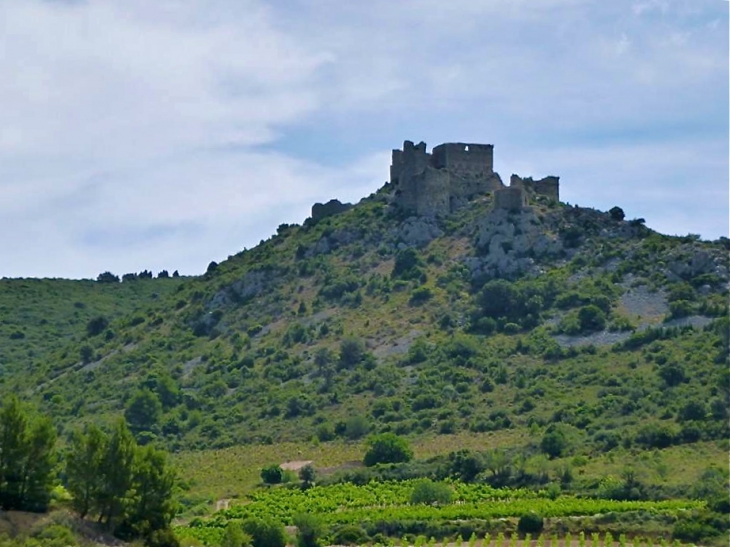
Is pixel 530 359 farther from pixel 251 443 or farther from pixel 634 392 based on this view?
pixel 251 443

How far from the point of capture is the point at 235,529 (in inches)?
2008

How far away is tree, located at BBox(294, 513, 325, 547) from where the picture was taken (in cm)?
5659

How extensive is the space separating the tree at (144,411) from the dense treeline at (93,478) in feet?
125

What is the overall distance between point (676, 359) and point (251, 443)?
2449 cm

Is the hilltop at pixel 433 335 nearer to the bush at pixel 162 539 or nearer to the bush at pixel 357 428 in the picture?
the bush at pixel 357 428

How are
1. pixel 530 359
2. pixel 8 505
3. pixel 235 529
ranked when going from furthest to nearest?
1. pixel 530 359
2. pixel 235 529
3. pixel 8 505

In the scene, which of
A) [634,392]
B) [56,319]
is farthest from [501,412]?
[56,319]

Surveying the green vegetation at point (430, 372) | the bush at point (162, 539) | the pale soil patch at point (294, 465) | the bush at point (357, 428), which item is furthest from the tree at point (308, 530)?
the bush at point (357, 428)

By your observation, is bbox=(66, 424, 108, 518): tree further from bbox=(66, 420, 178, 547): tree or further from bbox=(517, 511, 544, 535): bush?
bbox=(517, 511, 544, 535): bush

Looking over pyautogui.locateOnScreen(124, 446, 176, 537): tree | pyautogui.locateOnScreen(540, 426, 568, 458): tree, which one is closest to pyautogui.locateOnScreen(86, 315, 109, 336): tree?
pyautogui.locateOnScreen(540, 426, 568, 458): tree

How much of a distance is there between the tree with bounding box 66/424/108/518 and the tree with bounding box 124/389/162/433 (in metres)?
38.6

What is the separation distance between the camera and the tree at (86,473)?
150ft

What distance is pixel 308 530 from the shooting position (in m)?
57.2

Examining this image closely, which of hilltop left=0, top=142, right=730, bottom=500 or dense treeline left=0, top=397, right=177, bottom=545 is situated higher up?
hilltop left=0, top=142, right=730, bottom=500
